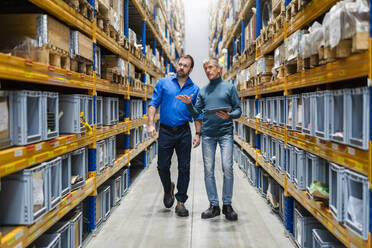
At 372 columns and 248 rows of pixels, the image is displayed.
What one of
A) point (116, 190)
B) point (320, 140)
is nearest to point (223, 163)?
point (320, 140)

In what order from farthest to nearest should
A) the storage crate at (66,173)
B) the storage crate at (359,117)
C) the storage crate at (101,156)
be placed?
the storage crate at (101,156) → the storage crate at (66,173) → the storage crate at (359,117)

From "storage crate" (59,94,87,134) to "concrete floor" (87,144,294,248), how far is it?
4.13ft

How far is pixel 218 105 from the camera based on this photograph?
3871 mm

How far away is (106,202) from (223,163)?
64.3 inches

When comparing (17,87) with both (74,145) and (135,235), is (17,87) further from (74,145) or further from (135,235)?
(135,235)

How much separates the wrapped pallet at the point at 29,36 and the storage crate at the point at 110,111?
1794 millimetres

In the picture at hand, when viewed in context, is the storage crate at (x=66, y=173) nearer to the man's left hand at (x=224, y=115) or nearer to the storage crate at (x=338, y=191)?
the man's left hand at (x=224, y=115)

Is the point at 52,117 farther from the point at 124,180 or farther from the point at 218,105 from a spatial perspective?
the point at 124,180

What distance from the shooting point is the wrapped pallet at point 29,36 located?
2338 mm

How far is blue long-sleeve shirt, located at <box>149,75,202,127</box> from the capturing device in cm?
402

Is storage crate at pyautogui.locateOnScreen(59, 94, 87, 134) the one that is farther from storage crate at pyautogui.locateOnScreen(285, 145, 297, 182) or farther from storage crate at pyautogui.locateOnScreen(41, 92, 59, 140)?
storage crate at pyautogui.locateOnScreen(285, 145, 297, 182)

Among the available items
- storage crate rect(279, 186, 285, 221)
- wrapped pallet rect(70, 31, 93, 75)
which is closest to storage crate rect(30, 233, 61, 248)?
wrapped pallet rect(70, 31, 93, 75)

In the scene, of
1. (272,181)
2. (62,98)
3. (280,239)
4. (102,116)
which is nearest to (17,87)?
(62,98)

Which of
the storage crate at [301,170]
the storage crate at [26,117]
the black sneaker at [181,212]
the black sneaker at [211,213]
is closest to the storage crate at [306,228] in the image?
the storage crate at [301,170]
